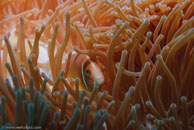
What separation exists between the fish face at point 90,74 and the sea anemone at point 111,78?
47mm

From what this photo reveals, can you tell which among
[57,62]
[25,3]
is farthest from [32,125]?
[25,3]

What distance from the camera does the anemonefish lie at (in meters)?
1.09

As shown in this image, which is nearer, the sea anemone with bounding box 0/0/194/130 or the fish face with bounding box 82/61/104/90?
the sea anemone with bounding box 0/0/194/130

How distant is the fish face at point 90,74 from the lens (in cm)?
108

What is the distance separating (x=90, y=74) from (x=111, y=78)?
0.12 metres

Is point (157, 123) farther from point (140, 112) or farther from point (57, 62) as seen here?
point (57, 62)

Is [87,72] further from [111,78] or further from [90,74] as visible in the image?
[111,78]

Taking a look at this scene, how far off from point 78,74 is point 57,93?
0.89 feet

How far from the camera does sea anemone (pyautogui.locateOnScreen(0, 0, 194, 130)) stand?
73 cm

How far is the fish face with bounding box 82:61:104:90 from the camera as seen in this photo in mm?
1078

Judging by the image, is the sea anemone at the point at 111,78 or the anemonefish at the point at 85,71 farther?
the anemonefish at the point at 85,71

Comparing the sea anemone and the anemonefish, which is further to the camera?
the anemonefish

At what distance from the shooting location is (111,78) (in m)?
1.04

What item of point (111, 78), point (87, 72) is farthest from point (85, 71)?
point (111, 78)
